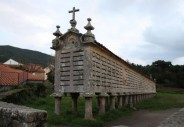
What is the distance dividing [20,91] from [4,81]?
2.70 meters

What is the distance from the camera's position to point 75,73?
1263cm

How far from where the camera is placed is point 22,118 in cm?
503

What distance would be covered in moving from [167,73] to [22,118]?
6961cm

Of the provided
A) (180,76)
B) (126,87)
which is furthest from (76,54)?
(180,76)

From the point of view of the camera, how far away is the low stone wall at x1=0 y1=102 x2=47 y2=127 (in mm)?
4973

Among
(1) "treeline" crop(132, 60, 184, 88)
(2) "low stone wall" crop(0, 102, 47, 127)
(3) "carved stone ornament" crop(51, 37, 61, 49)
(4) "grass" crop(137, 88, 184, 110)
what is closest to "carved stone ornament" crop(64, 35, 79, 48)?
(3) "carved stone ornament" crop(51, 37, 61, 49)

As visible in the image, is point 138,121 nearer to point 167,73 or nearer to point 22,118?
point 22,118

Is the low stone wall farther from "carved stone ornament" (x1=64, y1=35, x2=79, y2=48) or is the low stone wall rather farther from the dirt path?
"carved stone ornament" (x1=64, y1=35, x2=79, y2=48)

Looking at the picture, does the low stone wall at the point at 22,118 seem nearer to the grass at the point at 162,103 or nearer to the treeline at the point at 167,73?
the grass at the point at 162,103

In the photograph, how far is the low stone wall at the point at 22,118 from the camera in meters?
4.97

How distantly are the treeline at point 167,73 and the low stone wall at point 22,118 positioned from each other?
199ft

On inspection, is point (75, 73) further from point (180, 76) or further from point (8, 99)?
point (180, 76)

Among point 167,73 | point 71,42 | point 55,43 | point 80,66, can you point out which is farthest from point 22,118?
point 167,73

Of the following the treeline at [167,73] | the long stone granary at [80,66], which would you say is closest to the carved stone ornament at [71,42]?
the long stone granary at [80,66]
